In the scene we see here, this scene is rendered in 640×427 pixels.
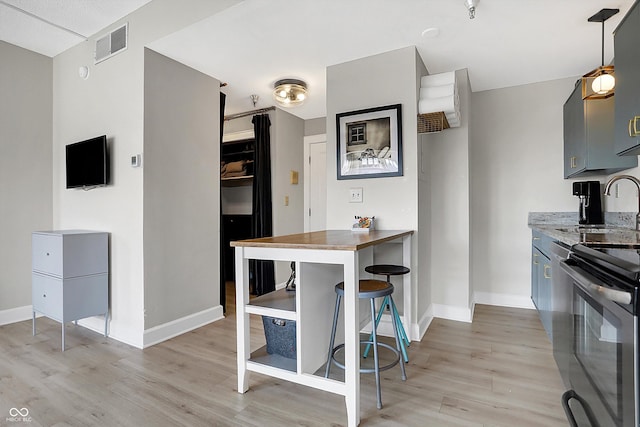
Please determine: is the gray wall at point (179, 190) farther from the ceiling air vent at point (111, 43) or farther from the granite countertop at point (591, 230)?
the granite countertop at point (591, 230)

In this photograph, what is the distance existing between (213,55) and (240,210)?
2650 mm

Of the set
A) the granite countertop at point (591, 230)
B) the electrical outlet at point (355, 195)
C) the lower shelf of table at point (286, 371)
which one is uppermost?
the electrical outlet at point (355, 195)

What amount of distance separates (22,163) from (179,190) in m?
1.80

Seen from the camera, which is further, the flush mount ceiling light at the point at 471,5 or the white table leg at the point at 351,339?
the flush mount ceiling light at the point at 471,5

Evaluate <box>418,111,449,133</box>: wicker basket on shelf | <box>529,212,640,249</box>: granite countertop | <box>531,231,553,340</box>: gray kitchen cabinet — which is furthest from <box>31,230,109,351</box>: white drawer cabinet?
<box>531,231,553,340</box>: gray kitchen cabinet

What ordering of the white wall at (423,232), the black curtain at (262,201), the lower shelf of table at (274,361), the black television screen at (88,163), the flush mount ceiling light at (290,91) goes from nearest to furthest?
the lower shelf of table at (274,361) < the white wall at (423,232) < the black television screen at (88,163) < the flush mount ceiling light at (290,91) < the black curtain at (262,201)

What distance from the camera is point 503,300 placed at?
348 centimetres

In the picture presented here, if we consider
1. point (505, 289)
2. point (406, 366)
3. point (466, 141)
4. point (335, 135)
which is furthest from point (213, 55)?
point (505, 289)

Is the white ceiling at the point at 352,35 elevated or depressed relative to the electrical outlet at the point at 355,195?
elevated

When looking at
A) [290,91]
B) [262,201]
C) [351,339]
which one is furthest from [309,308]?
Answer: [262,201]

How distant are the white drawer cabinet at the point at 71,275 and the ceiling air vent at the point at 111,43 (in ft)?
5.03

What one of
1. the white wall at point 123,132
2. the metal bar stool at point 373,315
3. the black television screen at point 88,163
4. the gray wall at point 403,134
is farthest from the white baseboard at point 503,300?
the black television screen at point 88,163

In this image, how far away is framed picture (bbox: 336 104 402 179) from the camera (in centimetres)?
260

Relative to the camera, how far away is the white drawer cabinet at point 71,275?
2.52m
